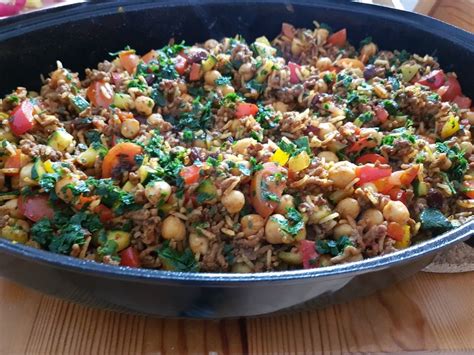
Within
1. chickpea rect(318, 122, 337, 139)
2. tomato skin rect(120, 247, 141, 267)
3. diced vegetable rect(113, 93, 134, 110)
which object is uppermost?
diced vegetable rect(113, 93, 134, 110)

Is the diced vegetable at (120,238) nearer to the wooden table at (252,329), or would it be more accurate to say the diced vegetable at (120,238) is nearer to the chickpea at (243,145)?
the wooden table at (252,329)

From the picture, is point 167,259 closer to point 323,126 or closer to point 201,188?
point 201,188

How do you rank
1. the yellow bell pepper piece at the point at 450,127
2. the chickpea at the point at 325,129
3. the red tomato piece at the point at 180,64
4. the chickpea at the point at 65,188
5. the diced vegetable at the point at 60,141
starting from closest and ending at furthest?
the chickpea at the point at 65,188
the diced vegetable at the point at 60,141
the chickpea at the point at 325,129
the yellow bell pepper piece at the point at 450,127
the red tomato piece at the point at 180,64

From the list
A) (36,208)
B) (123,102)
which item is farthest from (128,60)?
(36,208)

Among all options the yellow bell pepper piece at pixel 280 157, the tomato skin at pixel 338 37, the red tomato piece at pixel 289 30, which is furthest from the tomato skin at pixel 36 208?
the tomato skin at pixel 338 37

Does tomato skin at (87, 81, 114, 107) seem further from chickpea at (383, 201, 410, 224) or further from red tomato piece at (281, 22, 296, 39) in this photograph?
chickpea at (383, 201, 410, 224)

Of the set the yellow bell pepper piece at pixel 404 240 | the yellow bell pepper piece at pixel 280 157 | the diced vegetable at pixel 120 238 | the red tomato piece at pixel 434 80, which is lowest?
the diced vegetable at pixel 120 238

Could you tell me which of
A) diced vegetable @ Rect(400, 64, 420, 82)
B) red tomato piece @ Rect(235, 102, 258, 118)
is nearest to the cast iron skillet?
diced vegetable @ Rect(400, 64, 420, 82)
